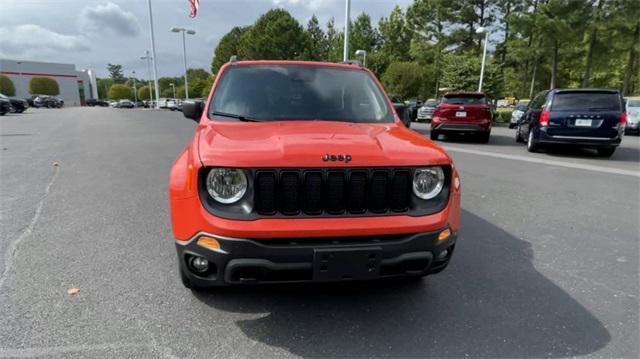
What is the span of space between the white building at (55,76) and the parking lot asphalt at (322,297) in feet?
278

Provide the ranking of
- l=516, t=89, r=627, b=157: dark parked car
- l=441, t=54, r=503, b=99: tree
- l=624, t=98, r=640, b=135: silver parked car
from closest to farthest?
l=516, t=89, r=627, b=157: dark parked car < l=624, t=98, r=640, b=135: silver parked car < l=441, t=54, r=503, b=99: tree

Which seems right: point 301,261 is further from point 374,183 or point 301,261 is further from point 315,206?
point 374,183

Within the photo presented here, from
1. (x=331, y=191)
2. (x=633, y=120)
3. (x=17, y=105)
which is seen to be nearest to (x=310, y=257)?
(x=331, y=191)

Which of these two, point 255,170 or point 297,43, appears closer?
point 255,170

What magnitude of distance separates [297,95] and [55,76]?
9638 cm

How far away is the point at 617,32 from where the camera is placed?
28.3 metres

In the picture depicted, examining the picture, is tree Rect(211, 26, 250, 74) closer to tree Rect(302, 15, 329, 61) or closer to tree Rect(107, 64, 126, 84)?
tree Rect(302, 15, 329, 61)

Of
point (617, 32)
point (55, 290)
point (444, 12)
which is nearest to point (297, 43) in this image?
point (444, 12)

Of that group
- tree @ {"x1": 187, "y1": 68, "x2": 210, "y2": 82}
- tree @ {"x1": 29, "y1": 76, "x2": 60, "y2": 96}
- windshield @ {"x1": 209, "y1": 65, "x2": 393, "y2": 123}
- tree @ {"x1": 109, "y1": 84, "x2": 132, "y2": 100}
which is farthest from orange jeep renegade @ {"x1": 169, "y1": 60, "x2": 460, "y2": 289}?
tree @ {"x1": 109, "y1": 84, "x2": 132, "y2": 100}

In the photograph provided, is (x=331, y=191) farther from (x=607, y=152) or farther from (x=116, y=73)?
(x=116, y=73)

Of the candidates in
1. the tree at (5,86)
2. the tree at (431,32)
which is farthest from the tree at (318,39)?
the tree at (5,86)

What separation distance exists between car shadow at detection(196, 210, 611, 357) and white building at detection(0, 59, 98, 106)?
87024mm

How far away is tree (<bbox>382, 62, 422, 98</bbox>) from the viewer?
3341 cm

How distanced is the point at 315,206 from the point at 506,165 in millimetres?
7814
